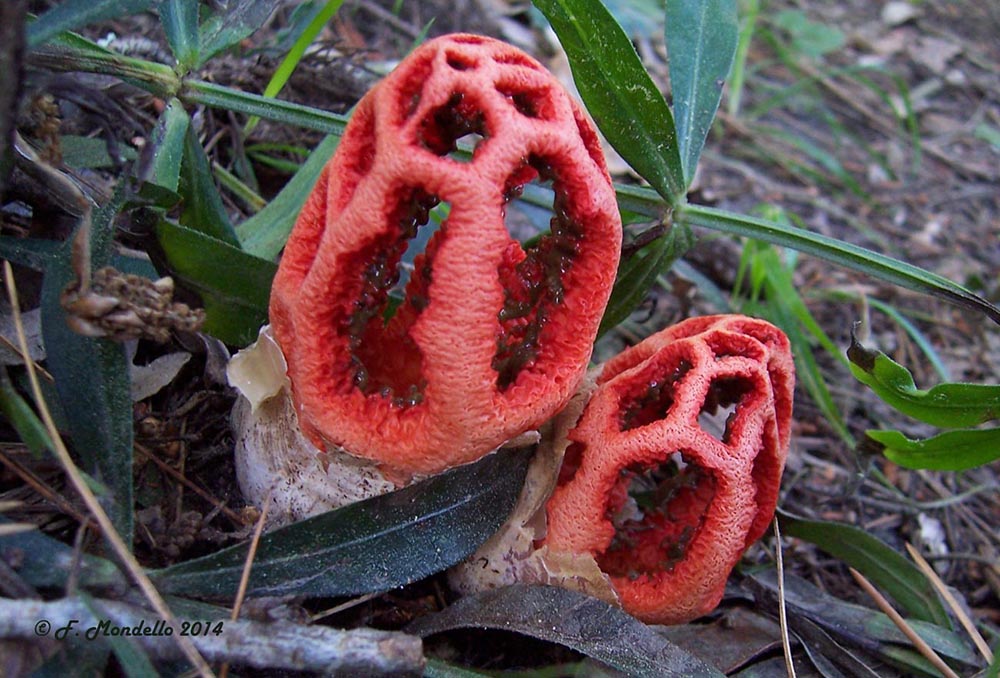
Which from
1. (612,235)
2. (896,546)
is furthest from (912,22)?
(612,235)

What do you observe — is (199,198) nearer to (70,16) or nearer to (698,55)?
(70,16)

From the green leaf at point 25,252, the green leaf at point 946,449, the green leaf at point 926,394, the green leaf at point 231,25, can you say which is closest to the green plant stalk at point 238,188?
the green leaf at point 231,25

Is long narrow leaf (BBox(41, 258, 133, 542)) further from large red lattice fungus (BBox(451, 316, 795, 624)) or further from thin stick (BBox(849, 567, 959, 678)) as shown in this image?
thin stick (BBox(849, 567, 959, 678))

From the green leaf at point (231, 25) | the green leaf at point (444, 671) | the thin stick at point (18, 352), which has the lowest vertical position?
the green leaf at point (444, 671)

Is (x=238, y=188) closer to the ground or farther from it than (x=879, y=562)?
farther from it

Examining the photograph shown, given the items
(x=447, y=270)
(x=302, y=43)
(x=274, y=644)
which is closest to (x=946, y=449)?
(x=447, y=270)

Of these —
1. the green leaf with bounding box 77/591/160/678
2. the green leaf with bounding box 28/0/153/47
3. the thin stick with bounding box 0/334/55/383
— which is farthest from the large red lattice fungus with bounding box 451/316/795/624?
the green leaf with bounding box 28/0/153/47

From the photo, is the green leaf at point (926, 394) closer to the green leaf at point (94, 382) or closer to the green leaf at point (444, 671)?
the green leaf at point (444, 671)
